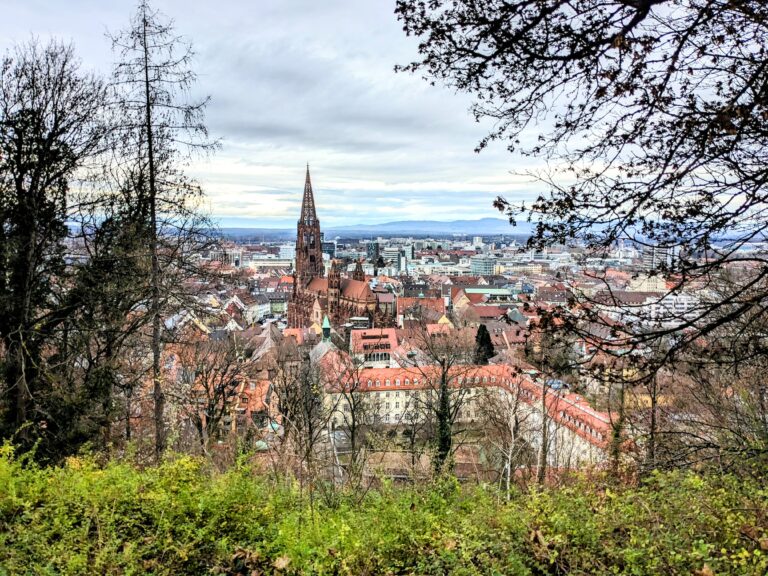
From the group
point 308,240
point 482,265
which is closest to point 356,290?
point 308,240

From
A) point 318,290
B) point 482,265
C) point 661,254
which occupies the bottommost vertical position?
point 318,290

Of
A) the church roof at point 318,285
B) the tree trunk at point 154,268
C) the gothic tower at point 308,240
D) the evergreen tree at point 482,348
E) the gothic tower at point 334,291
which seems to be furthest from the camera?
the gothic tower at point 308,240

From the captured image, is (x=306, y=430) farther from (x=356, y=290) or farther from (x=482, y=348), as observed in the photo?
(x=356, y=290)

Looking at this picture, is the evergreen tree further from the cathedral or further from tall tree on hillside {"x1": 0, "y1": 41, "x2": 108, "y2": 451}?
tall tree on hillside {"x1": 0, "y1": 41, "x2": 108, "y2": 451}

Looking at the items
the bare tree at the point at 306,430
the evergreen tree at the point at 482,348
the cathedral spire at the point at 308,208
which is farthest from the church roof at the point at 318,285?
the bare tree at the point at 306,430

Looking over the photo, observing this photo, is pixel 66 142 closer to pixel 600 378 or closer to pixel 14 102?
pixel 14 102

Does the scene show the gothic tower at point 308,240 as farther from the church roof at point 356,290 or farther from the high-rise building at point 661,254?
the high-rise building at point 661,254

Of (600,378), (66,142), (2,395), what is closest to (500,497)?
(600,378)
